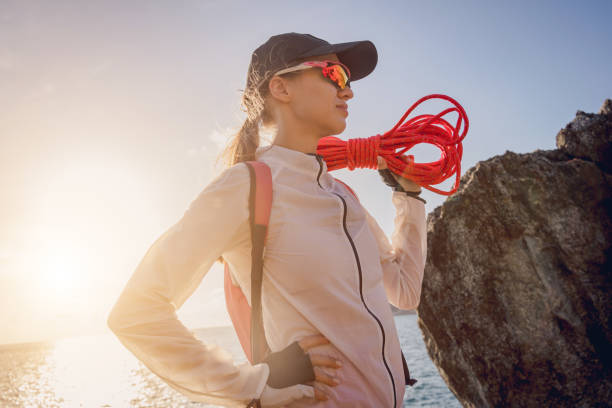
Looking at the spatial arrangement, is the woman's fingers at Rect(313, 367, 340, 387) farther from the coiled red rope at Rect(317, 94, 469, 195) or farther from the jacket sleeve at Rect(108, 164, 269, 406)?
the coiled red rope at Rect(317, 94, 469, 195)

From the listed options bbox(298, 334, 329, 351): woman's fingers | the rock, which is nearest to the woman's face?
bbox(298, 334, 329, 351): woman's fingers

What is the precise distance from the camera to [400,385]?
1551 millimetres

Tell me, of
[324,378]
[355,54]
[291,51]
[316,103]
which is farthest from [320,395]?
[355,54]

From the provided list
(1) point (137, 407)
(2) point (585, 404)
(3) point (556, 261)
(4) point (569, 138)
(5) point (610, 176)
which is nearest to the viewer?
(2) point (585, 404)

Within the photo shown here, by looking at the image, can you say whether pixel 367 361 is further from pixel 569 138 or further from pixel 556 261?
pixel 569 138

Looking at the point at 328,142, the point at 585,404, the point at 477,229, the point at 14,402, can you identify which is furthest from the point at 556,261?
the point at 14,402

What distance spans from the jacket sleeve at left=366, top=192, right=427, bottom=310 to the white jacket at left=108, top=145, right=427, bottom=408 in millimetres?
431

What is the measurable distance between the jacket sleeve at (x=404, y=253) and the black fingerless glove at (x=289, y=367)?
3.03 feet

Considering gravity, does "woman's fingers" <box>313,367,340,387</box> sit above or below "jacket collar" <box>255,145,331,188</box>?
below

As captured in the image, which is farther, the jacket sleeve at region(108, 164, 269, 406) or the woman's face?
the woman's face

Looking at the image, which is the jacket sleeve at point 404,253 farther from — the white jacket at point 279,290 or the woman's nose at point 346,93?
the woman's nose at point 346,93

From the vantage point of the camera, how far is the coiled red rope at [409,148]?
2.31m

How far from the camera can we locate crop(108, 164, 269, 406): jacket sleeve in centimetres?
123

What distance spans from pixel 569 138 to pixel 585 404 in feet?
13.9
